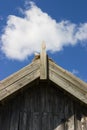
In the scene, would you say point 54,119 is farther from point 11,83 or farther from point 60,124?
point 11,83

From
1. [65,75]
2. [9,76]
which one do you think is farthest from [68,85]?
[9,76]

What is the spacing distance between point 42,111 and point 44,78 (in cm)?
66

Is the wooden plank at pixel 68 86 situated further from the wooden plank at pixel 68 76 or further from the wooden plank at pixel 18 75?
the wooden plank at pixel 18 75

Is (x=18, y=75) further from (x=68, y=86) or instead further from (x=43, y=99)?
(x=68, y=86)

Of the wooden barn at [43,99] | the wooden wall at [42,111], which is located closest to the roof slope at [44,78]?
the wooden barn at [43,99]

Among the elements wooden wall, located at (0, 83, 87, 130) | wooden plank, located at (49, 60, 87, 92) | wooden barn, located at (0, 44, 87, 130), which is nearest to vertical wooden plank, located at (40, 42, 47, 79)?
wooden barn, located at (0, 44, 87, 130)

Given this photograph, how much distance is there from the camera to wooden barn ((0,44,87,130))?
46.9 feet

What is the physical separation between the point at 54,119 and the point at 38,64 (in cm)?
106

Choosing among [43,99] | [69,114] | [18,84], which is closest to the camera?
[18,84]

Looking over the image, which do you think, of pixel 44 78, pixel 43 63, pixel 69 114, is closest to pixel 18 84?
pixel 44 78

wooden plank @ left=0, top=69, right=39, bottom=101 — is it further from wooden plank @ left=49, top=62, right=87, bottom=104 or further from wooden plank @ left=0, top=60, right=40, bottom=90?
wooden plank @ left=49, top=62, right=87, bottom=104

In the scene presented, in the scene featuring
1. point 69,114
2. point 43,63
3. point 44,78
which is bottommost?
point 69,114

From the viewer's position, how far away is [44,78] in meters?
14.3

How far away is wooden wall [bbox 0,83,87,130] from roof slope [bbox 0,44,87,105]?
33 centimetres
